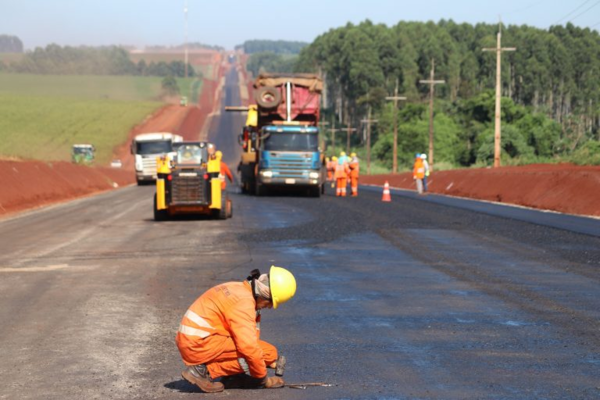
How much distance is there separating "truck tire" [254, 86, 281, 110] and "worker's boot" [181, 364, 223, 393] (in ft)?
107

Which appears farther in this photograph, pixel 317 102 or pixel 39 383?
pixel 317 102

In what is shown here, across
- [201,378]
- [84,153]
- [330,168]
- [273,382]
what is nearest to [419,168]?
[330,168]

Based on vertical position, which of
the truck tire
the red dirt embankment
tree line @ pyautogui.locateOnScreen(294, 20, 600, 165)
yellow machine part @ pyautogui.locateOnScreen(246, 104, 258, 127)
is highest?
tree line @ pyautogui.locateOnScreen(294, 20, 600, 165)

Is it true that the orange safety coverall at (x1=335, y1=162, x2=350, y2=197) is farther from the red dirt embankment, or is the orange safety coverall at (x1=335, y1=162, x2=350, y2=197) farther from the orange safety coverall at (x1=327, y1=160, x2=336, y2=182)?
the orange safety coverall at (x1=327, y1=160, x2=336, y2=182)

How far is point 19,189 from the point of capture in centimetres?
3694

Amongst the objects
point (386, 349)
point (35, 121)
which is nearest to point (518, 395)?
point (386, 349)

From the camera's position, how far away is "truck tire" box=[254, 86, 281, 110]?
39875 mm

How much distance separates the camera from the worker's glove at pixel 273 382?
7.66 metres

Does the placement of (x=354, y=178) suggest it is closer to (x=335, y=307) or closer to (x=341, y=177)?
(x=341, y=177)

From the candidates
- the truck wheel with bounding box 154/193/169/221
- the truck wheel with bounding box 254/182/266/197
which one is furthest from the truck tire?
the truck wheel with bounding box 154/193/169/221

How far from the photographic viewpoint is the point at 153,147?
190 ft

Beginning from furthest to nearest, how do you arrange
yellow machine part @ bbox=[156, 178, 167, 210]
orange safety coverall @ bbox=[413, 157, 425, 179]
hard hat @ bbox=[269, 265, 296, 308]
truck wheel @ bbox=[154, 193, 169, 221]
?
orange safety coverall @ bbox=[413, 157, 425, 179]
truck wheel @ bbox=[154, 193, 169, 221]
yellow machine part @ bbox=[156, 178, 167, 210]
hard hat @ bbox=[269, 265, 296, 308]

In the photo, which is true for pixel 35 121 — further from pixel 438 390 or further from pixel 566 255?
pixel 438 390

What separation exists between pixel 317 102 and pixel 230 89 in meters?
156
